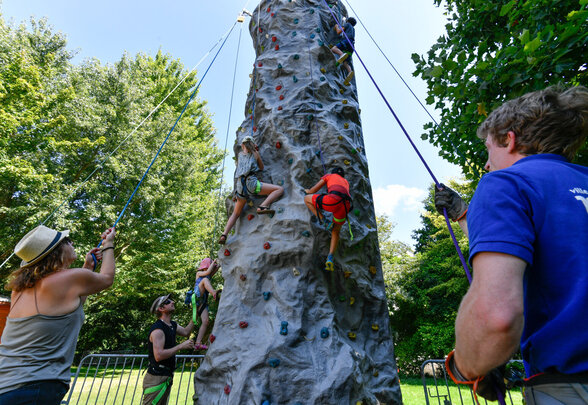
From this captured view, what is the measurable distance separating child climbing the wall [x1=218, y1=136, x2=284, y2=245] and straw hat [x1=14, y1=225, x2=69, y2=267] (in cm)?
251

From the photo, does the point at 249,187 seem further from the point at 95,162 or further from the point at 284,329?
the point at 95,162

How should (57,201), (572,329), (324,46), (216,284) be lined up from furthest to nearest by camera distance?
(216,284) < (57,201) < (324,46) < (572,329)

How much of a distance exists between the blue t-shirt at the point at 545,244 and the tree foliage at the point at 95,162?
11237 millimetres

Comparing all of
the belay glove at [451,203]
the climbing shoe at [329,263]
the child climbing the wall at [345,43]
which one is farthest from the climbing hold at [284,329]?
the child climbing the wall at [345,43]

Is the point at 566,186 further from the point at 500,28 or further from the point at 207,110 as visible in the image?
the point at 207,110

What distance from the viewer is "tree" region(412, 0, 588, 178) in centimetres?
310

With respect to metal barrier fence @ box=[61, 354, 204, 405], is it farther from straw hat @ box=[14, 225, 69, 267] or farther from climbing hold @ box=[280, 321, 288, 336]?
straw hat @ box=[14, 225, 69, 267]

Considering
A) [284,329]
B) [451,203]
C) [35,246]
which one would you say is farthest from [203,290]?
[451,203]

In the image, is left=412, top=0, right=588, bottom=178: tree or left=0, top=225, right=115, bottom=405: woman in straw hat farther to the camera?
left=412, top=0, right=588, bottom=178: tree

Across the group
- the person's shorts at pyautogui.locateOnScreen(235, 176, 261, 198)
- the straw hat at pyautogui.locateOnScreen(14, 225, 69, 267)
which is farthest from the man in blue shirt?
the person's shorts at pyautogui.locateOnScreen(235, 176, 261, 198)

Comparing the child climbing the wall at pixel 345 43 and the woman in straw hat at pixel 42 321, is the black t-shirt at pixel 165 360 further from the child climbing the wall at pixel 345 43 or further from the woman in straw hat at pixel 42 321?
the child climbing the wall at pixel 345 43

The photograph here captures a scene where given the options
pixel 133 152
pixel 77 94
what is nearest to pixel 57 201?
pixel 133 152

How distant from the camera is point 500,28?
4.66 metres

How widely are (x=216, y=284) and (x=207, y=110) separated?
10080 millimetres
